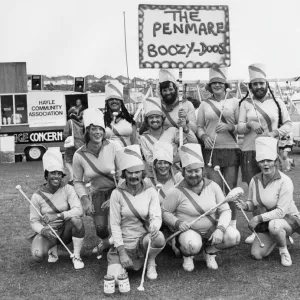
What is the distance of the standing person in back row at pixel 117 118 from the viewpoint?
18.6ft

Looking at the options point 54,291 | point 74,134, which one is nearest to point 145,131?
point 54,291

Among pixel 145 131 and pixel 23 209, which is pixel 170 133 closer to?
pixel 145 131

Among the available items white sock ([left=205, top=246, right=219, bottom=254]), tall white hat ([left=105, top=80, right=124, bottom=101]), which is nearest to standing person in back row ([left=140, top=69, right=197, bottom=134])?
tall white hat ([left=105, top=80, right=124, bottom=101])

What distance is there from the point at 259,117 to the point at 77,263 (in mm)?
2437

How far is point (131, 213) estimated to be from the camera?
181 inches

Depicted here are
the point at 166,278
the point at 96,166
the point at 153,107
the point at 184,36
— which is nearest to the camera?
the point at 166,278

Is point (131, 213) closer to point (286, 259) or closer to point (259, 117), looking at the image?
point (286, 259)

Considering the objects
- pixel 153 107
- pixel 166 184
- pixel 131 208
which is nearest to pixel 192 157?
pixel 166 184

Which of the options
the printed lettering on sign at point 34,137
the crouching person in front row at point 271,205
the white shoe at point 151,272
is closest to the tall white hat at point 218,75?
the crouching person in front row at point 271,205

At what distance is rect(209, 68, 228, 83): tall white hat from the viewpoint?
5562 millimetres

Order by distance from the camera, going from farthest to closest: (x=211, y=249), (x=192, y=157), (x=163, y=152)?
1. (x=163, y=152)
2. (x=211, y=249)
3. (x=192, y=157)

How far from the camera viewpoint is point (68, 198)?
511 centimetres

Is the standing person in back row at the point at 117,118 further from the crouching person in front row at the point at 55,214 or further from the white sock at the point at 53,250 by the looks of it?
the white sock at the point at 53,250

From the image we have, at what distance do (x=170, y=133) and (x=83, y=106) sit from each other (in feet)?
43.5
